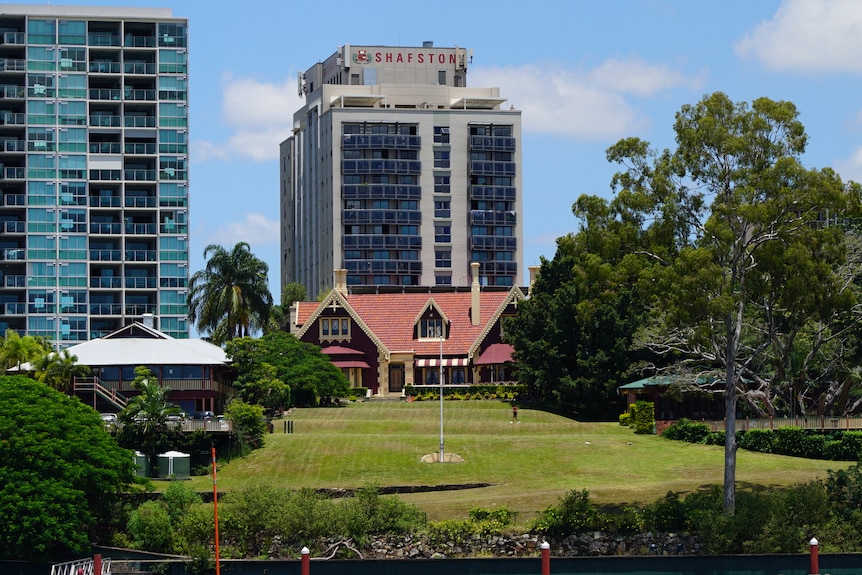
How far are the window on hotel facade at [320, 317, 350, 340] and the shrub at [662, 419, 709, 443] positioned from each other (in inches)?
1777

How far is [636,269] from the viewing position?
65.2 meters

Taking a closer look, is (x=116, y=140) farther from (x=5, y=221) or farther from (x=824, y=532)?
(x=824, y=532)

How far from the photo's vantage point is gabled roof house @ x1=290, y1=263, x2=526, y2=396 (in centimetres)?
13025

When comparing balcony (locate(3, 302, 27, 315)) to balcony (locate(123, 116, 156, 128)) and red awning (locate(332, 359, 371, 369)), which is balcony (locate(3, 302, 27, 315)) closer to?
balcony (locate(123, 116, 156, 128))

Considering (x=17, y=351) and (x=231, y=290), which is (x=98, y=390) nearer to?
(x=17, y=351)

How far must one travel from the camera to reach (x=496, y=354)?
127m

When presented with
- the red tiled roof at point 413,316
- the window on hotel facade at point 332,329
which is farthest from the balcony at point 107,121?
the window on hotel facade at point 332,329

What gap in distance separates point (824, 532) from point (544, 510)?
441 inches

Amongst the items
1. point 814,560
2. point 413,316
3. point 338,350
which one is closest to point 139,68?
point 413,316

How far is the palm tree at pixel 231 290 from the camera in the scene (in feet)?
422

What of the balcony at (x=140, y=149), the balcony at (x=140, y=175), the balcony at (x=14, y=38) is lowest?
the balcony at (x=140, y=175)

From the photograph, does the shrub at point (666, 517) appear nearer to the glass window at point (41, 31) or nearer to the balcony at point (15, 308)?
the balcony at point (15, 308)

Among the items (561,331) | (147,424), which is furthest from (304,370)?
(147,424)

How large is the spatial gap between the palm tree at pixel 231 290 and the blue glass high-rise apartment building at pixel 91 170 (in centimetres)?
1276
